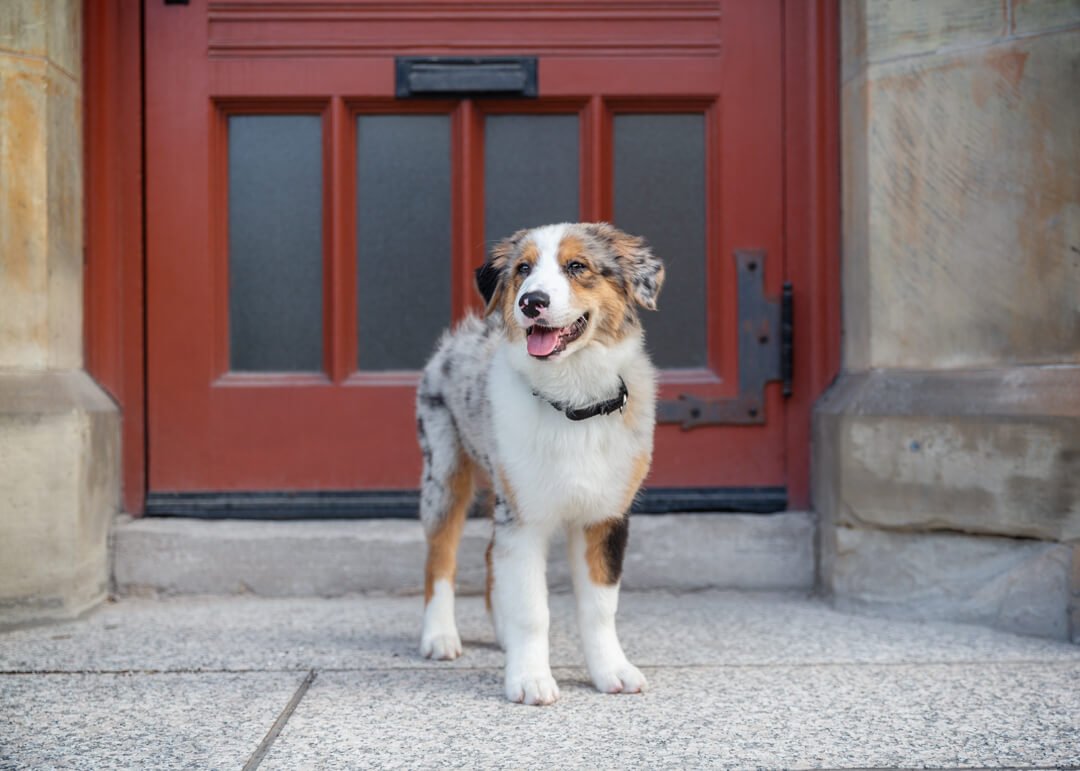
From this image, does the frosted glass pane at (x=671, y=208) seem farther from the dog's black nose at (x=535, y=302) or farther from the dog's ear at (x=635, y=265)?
the dog's black nose at (x=535, y=302)

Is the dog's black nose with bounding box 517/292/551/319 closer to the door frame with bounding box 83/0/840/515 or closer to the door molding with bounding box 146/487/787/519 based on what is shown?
the door molding with bounding box 146/487/787/519

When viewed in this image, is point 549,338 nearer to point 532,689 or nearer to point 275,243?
point 532,689

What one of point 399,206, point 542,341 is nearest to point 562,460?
point 542,341

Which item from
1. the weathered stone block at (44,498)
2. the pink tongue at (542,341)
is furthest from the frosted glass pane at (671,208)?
the weathered stone block at (44,498)

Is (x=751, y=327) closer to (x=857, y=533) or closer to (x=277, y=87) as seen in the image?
(x=857, y=533)

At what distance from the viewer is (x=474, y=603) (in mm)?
4051

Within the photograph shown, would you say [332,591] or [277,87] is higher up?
[277,87]

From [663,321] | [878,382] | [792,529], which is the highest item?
[663,321]

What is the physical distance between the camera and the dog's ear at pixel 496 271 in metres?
3.10

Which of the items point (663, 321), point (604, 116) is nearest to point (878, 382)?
point (663, 321)

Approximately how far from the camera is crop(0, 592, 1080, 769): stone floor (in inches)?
95.3

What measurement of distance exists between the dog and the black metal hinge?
1079 millimetres

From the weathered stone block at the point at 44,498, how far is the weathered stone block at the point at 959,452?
8.77ft

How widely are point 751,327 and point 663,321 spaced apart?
34 centimetres
